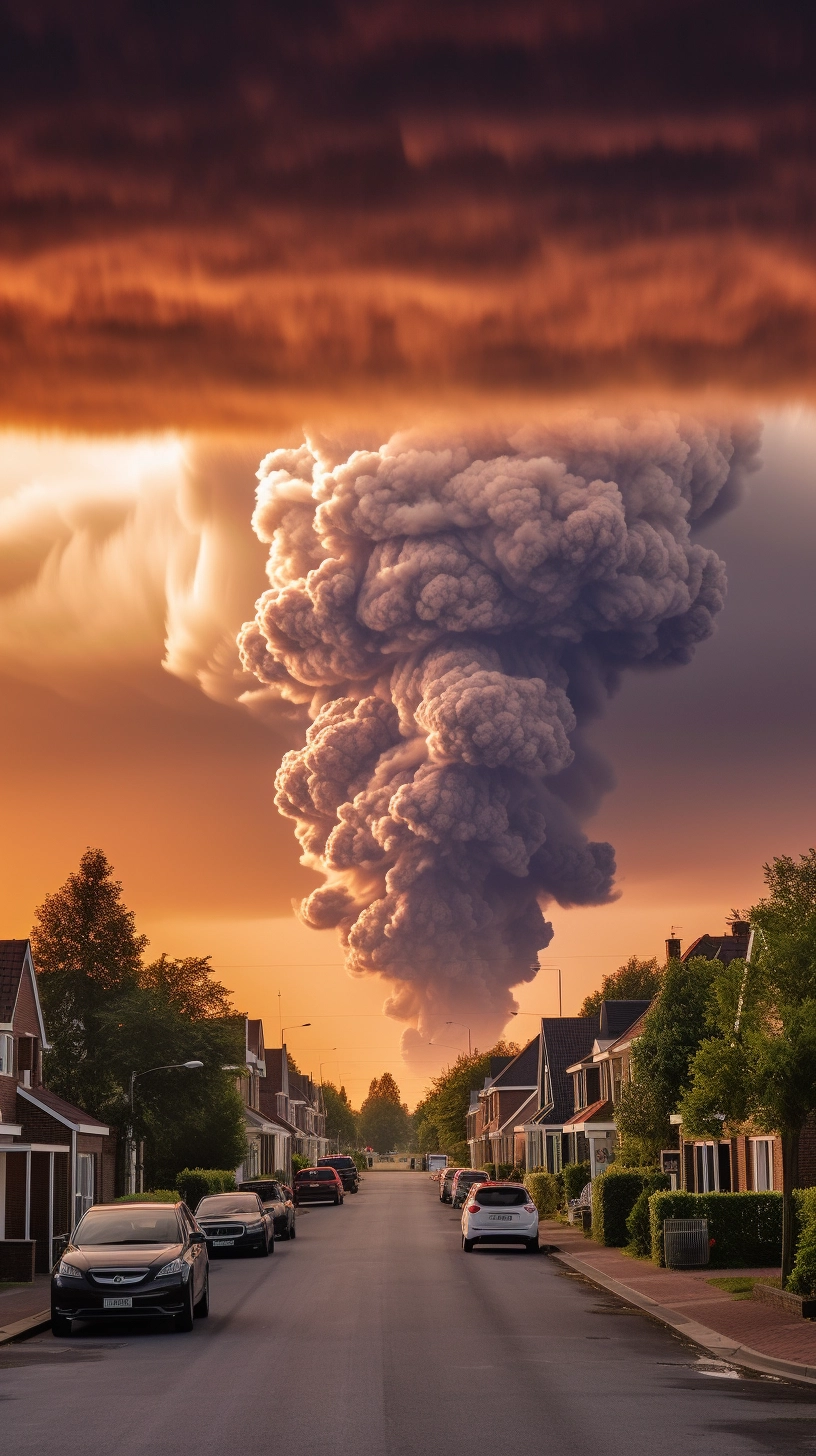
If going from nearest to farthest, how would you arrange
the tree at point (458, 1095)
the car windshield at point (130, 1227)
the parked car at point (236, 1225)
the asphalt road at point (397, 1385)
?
the asphalt road at point (397, 1385)
the car windshield at point (130, 1227)
the parked car at point (236, 1225)
the tree at point (458, 1095)

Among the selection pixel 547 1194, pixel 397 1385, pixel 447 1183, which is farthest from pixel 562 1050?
pixel 397 1385

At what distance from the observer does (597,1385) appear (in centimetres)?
1452

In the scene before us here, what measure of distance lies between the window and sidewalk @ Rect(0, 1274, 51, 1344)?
50.0 ft

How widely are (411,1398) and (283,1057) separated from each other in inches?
4092

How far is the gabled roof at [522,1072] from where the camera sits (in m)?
95.8

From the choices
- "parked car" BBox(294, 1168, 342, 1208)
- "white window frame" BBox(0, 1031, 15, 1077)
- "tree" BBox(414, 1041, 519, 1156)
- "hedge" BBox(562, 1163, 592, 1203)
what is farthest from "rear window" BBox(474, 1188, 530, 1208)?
"tree" BBox(414, 1041, 519, 1156)

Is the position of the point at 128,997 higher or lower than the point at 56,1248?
higher

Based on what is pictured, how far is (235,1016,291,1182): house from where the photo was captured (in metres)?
86.5

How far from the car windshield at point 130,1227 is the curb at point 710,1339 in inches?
243

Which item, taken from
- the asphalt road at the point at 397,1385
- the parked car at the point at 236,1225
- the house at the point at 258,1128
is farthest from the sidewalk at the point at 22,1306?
the house at the point at 258,1128

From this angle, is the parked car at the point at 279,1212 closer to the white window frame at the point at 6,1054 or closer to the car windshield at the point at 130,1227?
the white window frame at the point at 6,1054

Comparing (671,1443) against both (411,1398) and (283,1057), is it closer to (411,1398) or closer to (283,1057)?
(411,1398)

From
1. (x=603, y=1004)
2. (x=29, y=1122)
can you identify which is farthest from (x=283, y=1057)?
(x=29, y=1122)

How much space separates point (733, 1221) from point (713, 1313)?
935cm
